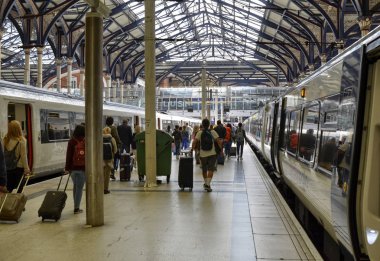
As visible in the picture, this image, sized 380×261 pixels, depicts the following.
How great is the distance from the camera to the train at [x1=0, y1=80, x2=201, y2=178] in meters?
12.8

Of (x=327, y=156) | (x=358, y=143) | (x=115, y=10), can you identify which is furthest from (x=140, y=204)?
(x=115, y=10)

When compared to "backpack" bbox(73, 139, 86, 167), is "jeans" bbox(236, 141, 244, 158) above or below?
below

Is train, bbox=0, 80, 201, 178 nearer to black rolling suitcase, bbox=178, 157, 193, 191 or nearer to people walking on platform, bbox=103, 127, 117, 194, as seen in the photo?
people walking on platform, bbox=103, 127, 117, 194

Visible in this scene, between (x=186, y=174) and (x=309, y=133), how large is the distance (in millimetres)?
4199

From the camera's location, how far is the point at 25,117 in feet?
44.8

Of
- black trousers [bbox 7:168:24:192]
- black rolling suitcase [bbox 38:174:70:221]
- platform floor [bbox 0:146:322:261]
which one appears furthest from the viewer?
black trousers [bbox 7:168:24:192]

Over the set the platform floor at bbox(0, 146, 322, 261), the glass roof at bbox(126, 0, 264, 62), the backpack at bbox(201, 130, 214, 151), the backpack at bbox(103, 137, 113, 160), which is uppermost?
the glass roof at bbox(126, 0, 264, 62)

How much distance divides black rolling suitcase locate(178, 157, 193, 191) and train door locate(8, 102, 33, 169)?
457 centimetres

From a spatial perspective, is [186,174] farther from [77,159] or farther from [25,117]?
[25,117]

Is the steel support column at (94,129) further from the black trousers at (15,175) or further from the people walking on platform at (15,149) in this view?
the black trousers at (15,175)

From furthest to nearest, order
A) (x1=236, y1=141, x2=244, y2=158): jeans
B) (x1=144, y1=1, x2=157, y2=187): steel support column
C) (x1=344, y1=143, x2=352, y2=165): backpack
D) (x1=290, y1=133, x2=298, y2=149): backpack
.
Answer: (x1=236, y1=141, x2=244, y2=158): jeans
(x1=144, y1=1, x2=157, y2=187): steel support column
(x1=290, y1=133, x2=298, y2=149): backpack
(x1=344, y1=143, x2=352, y2=165): backpack

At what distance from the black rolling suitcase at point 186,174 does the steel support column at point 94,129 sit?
3865 mm

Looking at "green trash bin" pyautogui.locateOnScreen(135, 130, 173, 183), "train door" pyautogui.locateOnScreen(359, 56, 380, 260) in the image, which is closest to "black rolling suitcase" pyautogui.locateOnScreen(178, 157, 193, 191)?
"green trash bin" pyautogui.locateOnScreen(135, 130, 173, 183)

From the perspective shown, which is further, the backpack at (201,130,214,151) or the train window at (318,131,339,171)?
the backpack at (201,130,214,151)
